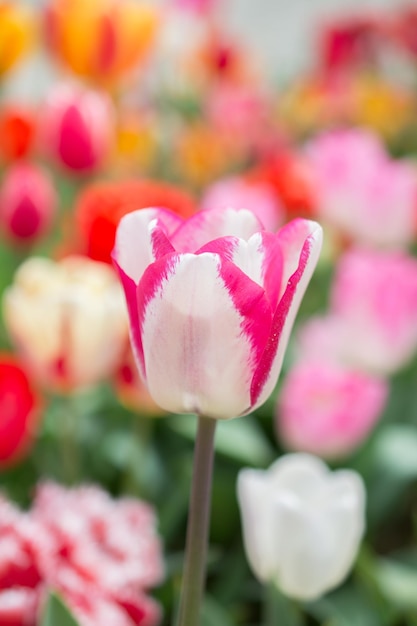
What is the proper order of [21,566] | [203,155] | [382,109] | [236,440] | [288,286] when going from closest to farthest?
[288,286], [21,566], [236,440], [203,155], [382,109]

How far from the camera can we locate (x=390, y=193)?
29.8 inches

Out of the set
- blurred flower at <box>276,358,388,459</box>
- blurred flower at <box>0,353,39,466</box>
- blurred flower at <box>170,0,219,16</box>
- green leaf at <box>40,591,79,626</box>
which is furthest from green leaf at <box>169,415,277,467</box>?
blurred flower at <box>170,0,219,16</box>

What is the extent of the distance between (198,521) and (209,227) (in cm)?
8

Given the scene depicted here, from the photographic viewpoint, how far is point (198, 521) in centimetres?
26

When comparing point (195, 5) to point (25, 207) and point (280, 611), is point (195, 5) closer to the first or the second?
point (25, 207)

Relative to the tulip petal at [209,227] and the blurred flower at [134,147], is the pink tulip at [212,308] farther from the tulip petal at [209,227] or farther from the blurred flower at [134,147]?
the blurred flower at [134,147]

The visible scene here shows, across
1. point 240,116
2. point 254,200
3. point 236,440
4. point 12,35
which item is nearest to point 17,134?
point 12,35

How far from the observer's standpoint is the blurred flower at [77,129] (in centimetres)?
69

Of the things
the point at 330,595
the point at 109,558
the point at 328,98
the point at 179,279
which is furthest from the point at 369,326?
the point at 328,98

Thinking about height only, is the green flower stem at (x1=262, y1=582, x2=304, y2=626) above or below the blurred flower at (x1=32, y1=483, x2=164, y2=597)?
below

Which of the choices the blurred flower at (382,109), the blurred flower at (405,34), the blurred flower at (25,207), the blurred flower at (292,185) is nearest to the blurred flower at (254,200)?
the blurred flower at (292,185)

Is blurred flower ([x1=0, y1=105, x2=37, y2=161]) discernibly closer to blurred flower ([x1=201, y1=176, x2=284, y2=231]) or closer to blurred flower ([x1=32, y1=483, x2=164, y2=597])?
blurred flower ([x1=201, y1=176, x2=284, y2=231])

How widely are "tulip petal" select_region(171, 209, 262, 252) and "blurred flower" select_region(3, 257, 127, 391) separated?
0.55 feet

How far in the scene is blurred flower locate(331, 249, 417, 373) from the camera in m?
0.60
